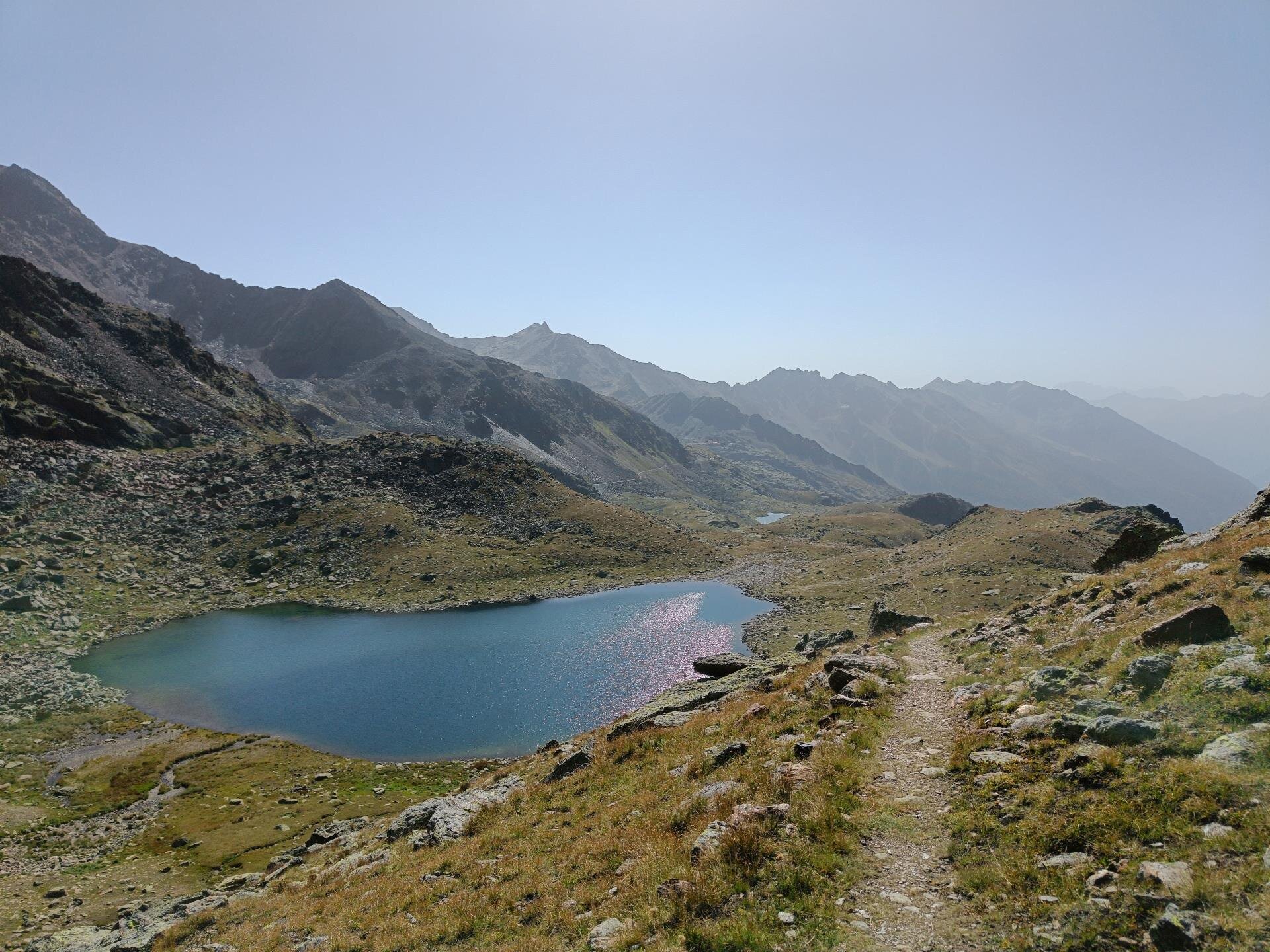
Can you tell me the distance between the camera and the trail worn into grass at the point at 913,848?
9906mm

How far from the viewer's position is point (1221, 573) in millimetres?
20688

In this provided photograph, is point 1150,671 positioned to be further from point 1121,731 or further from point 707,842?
point 707,842

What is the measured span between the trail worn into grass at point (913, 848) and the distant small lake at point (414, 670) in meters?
44.1

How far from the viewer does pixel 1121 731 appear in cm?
1281

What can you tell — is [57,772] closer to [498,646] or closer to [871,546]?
[498,646]

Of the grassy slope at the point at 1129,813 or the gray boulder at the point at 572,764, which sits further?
the gray boulder at the point at 572,764

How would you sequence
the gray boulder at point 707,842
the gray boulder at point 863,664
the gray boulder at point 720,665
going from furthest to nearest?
the gray boulder at point 720,665
the gray boulder at point 863,664
the gray boulder at point 707,842

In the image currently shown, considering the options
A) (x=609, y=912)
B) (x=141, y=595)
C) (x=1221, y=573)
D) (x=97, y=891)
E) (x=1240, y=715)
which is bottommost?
(x=141, y=595)

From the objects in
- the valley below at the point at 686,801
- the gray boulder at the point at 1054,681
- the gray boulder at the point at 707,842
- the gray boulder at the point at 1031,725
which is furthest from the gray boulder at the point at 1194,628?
the gray boulder at the point at 707,842

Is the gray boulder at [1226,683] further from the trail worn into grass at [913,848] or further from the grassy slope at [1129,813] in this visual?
the trail worn into grass at [913,848]

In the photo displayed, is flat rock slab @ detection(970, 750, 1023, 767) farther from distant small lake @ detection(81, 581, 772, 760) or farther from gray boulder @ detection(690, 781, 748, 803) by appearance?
distant small lake @ detection(81, 581, 772, 760)

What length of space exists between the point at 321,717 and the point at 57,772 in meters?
19.5

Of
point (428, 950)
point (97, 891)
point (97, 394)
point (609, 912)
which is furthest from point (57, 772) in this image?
point (97, 394)

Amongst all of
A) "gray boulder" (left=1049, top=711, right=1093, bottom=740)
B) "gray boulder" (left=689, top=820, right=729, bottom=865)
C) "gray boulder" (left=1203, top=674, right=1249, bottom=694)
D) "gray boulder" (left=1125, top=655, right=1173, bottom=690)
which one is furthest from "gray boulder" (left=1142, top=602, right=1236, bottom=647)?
"gray boulder" (left=689, top=820, right=729, bottom=865)
